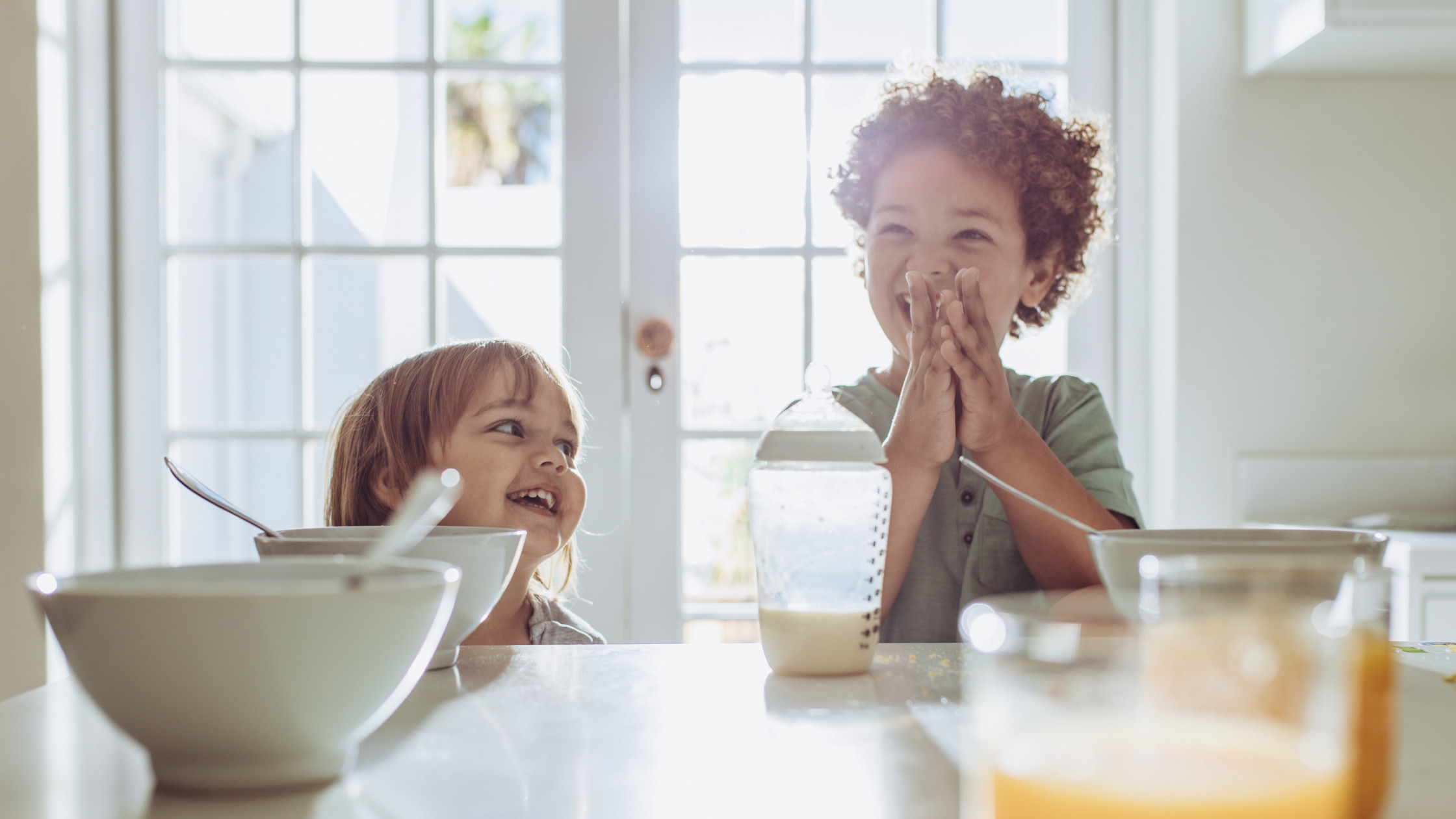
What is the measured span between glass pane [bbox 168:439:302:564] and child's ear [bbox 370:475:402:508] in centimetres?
92

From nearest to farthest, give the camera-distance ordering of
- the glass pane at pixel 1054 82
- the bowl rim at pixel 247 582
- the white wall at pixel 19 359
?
the bowl rim at pixel 247 582, the white wall at pixel 19 359, the glass pane at pixel 1054 82

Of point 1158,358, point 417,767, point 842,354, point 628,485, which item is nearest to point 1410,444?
point 1158,358

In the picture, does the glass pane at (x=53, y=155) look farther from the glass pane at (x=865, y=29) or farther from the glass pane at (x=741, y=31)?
the glass pane at (x=865, y=29)

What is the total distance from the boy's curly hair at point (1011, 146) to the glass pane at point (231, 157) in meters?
1.15

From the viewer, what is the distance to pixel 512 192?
1.91 meters

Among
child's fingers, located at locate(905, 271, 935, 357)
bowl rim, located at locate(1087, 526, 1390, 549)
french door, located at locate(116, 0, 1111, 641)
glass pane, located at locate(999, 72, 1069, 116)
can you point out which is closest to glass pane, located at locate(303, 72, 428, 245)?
french door, located at locate(116, 0, 1111, 641)

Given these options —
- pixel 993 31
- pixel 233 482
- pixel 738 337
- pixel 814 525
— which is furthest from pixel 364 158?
pixel 814 525

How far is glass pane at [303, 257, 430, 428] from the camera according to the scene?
6.29 ft

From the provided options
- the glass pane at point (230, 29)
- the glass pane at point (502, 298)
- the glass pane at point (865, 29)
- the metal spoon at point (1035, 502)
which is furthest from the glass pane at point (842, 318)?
the metal spoon at point (1035, 502)

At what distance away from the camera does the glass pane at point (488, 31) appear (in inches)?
74.9

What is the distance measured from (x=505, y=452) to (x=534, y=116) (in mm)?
1052

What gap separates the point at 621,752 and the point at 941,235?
2.78 ft

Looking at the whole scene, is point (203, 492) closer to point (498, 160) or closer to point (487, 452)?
point (487, 452)

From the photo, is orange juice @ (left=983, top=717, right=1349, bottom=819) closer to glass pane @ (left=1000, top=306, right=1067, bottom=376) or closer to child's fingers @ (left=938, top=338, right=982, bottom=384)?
child's fingers @ (left=938, top=338, right=982, bottom=384)
